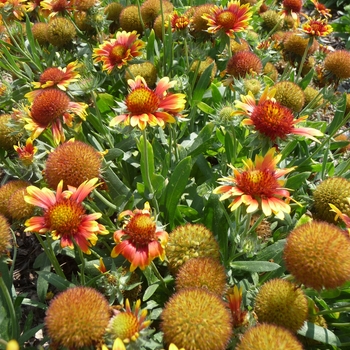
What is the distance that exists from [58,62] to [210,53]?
1.23 metres

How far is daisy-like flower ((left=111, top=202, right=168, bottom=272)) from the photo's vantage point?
168cm

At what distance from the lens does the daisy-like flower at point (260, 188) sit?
1566mm

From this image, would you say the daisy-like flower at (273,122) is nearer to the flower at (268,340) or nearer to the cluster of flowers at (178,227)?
the cluster of flowers at (178,227)

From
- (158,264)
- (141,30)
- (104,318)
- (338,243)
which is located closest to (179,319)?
(104,318)

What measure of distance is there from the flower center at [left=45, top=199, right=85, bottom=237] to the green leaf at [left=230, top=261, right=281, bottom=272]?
0.80m

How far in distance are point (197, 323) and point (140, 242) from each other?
434 millimetres

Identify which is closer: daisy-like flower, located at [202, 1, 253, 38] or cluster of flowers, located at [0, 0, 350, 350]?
cluster of flowers, located at [0, 0, 350, 350]

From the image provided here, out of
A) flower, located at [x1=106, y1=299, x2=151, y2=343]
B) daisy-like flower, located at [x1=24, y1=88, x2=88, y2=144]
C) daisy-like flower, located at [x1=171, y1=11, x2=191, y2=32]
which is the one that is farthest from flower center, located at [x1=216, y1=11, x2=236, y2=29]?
flower, located at [x1=106, y1=299, x2=151, y2=343]

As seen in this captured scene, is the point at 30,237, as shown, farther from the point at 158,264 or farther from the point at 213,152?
the point at 213,152

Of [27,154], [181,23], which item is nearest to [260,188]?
[27,154]

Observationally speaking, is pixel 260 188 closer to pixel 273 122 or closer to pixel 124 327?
pixel 273 122

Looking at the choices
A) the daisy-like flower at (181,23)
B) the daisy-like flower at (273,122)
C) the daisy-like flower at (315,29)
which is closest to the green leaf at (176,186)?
the daisy-like flower at (273,122)

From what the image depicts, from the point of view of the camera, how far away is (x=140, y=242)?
169cm

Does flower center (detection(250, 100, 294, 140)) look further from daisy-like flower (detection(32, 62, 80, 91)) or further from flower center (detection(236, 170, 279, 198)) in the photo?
daisy-like flower (detection(32, 62, 80, 91))
